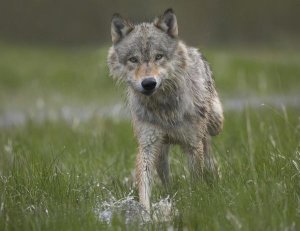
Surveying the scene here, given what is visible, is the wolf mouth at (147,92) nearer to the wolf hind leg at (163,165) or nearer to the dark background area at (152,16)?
the wolf hind leg at (163,165)

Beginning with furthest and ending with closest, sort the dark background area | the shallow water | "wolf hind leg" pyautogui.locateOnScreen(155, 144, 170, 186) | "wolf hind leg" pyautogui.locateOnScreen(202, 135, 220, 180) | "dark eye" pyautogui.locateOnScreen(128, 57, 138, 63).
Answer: the dark background area
"wolf hind leg" pyautogui.locateOnScreen(155, 144, 170, 186)
"dark eye" pyautogui.locateOnScreen(128, 57, 138, 63)
"wolf hind leg" pyautogui.locateOnScreen(202, 135, 220, 180)
the shallow water

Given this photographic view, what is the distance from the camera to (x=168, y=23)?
5.54 meters

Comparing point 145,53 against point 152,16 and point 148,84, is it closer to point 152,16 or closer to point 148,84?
point 148,84

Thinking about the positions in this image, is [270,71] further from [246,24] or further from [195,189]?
[195,189]

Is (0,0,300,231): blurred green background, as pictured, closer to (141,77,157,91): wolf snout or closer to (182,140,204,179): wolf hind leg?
(182,140,204,179): wolf hind leg

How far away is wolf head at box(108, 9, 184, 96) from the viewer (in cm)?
509

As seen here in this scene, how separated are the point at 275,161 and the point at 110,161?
6.11 ft

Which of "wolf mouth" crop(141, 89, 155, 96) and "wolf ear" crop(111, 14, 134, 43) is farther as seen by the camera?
"wolf ear" crop(111, 14, 134, 43)

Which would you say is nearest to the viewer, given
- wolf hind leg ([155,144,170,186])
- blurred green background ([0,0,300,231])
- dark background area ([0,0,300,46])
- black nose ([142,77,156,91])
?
blurred green background ([0,0,300,231])

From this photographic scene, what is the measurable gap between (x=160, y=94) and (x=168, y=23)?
573 millimetres

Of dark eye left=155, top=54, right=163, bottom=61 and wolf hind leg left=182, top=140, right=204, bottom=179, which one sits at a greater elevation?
dark eye left=155, top=54, right=163, bottom=61

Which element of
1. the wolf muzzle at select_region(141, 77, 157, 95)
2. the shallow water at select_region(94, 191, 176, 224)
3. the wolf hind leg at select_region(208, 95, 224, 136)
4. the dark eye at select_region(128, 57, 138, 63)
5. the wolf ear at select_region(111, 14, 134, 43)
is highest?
the wolf ear at select_region(111, 14, 134, 43)

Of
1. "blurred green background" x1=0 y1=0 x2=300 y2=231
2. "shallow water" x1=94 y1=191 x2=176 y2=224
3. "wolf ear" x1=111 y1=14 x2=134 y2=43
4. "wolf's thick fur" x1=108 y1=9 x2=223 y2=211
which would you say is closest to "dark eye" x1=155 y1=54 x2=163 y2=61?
"wolf's thick fur" x1=108 y1=9 x2=223 y2=211

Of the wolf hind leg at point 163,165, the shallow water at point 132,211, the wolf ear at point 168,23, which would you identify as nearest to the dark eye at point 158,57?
the wolf ear at point 168,23
